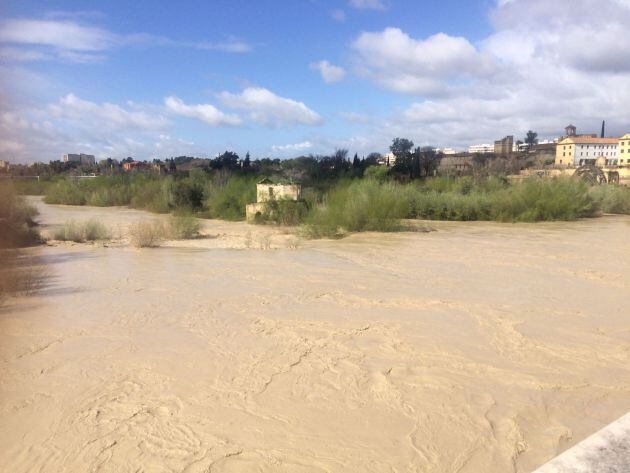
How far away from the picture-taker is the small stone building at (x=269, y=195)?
2741 cm

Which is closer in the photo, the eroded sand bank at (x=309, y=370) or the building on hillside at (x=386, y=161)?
the eroded sand bank at (x=309, y=370)

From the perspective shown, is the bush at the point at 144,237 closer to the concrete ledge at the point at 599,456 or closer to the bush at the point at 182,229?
the bush at the point at 182,229

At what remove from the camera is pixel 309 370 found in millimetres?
6316

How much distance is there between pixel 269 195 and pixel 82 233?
10520 mm

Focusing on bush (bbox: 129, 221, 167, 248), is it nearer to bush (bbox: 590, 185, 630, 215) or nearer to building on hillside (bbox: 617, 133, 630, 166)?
bush (bbox: 590, 185, 630, 215)

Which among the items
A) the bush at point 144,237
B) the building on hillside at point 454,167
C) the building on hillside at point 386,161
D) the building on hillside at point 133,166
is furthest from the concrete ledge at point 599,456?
the building on hillside at point 133,166

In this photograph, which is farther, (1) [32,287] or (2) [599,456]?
(1) [32,287]

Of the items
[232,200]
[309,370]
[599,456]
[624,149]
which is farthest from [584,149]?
[599,456]

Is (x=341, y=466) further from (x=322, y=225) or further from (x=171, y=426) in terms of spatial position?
(x=322, y=225)

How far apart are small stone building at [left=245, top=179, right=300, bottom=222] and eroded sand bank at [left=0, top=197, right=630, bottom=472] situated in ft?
48.6

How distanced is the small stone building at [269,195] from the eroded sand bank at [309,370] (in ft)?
48.6

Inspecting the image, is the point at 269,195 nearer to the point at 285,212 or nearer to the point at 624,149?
the point at 285,212

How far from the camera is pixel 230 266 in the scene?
543 inches

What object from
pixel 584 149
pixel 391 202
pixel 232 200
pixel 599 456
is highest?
pixel 584 149
